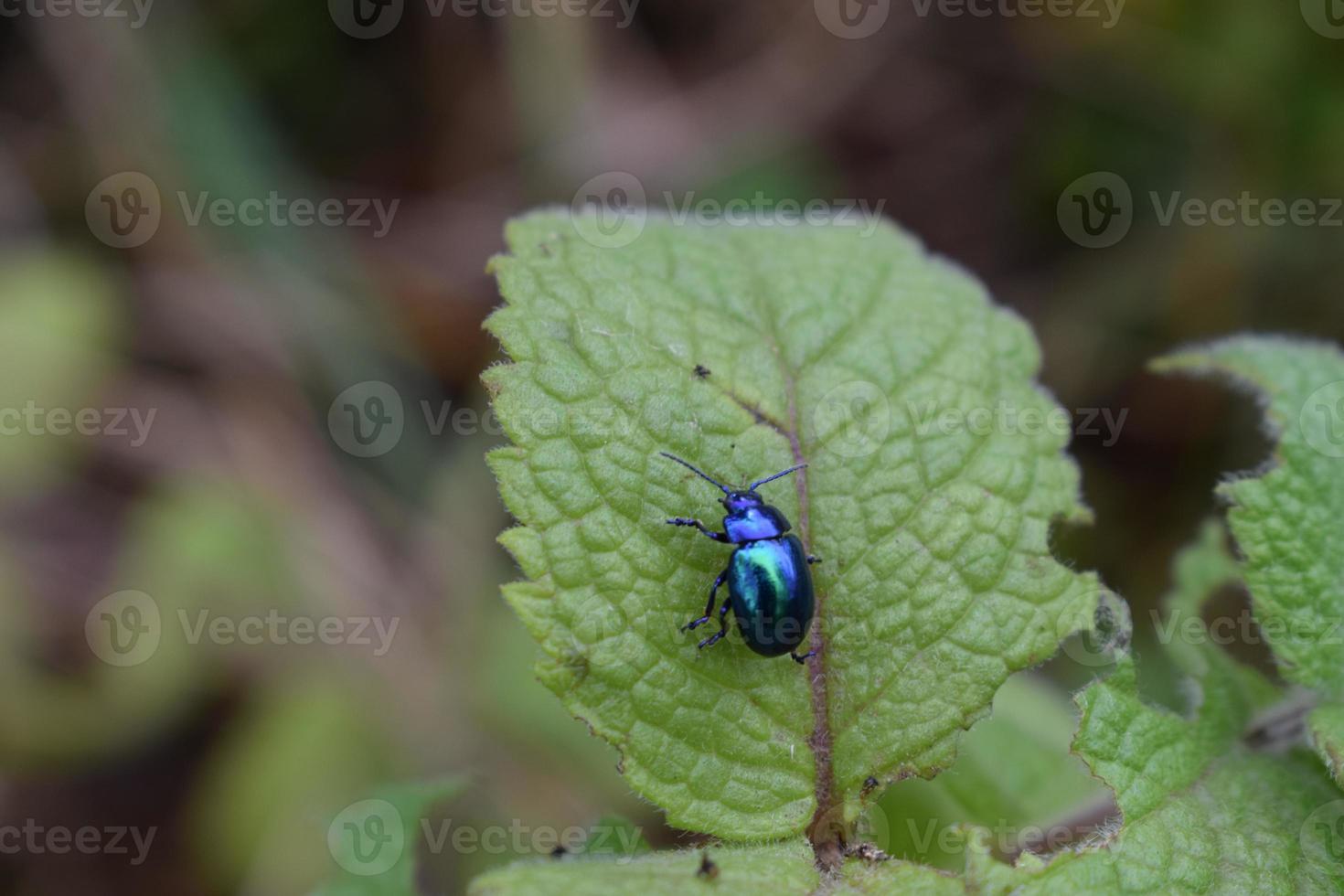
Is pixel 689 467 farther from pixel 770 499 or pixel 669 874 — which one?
pixel 669 874

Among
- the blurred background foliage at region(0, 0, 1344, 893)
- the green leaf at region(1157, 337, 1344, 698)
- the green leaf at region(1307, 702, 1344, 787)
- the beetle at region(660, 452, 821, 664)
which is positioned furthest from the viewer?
the blurred background foliage at region(0, 0, 1344, 893)

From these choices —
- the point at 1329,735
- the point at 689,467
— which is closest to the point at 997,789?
the point at 1329,735

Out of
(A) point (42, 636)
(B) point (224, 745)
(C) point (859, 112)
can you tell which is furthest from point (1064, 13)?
(A) point (42, 636)

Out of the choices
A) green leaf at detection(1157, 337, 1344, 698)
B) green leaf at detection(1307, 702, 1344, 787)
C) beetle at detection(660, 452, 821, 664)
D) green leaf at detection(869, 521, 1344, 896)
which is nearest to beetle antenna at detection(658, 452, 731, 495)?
beetle at detection(660, 452, 821, 664)

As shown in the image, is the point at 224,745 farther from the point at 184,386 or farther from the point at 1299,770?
the point at 1299,770

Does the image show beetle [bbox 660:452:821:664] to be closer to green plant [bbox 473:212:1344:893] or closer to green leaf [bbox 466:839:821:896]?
green plant [bbox 473:212:1344:893]

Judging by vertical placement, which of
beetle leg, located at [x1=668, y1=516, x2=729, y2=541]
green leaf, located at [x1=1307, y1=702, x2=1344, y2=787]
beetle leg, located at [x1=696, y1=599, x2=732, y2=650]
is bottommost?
green leaf, located at [x1=1307, y1=702, x2=1344, y2=787]

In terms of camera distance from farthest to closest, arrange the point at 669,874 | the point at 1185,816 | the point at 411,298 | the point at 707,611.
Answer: the point at 411,298
the point at 707,611
the point at 1185,816
the point at 669,874
